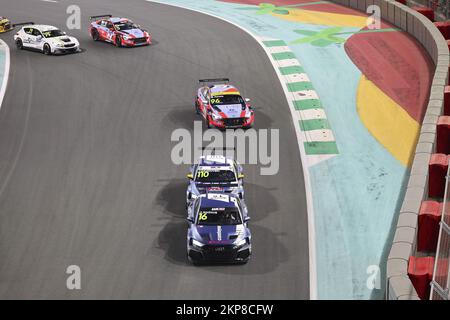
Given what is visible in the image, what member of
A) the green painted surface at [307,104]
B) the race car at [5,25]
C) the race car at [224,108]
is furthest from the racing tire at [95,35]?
the green painted surface at [307,104]

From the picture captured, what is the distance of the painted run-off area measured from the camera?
102 feet

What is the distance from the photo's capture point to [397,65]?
46.8 metres

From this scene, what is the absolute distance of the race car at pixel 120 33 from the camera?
50594mm

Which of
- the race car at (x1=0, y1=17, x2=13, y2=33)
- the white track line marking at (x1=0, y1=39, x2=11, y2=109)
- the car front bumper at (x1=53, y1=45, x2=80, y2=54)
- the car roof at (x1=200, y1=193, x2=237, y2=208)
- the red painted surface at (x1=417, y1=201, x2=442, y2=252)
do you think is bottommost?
the white track line marking at (x1=0, y1=39, x2=11, y2=109)

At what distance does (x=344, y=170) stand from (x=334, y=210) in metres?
3.32

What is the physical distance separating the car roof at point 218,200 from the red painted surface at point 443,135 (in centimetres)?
858

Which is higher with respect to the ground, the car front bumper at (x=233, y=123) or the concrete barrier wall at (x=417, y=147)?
the concrete barrier wall at (x=417, y=147)

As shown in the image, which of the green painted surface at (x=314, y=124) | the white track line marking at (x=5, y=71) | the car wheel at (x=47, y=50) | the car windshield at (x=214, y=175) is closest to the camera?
the car windshield at (x=214, y=175)

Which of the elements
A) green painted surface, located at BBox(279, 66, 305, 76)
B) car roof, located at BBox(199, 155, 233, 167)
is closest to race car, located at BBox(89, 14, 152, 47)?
green painted surface, located at BBox(279, 66, 305, 76)

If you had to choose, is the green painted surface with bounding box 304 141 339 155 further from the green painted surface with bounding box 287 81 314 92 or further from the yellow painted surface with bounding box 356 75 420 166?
the green painted surface with bounding box 287 81 314 92

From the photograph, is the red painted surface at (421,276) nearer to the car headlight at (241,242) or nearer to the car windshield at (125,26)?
the car headlight at (241,242)

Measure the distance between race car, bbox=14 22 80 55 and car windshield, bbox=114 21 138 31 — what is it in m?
2.18
